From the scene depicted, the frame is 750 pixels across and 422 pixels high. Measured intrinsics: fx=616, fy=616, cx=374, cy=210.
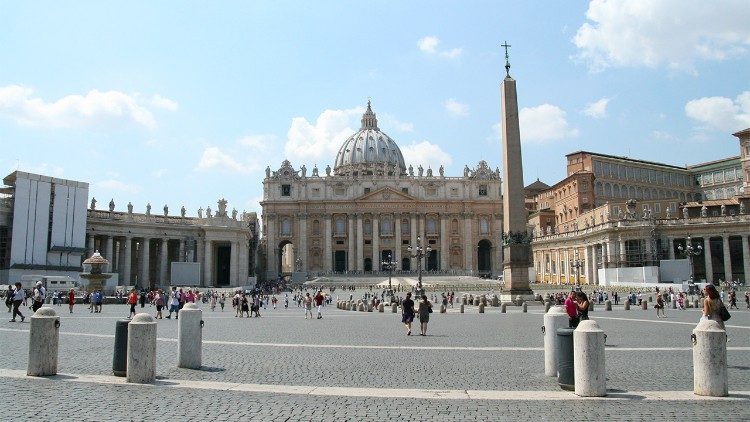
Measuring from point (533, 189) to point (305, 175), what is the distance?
3828cm

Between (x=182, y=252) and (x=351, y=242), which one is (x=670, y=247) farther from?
(x=351, y=242)

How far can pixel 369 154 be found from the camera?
416ft

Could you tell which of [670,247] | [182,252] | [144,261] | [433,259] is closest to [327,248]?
[433,259]

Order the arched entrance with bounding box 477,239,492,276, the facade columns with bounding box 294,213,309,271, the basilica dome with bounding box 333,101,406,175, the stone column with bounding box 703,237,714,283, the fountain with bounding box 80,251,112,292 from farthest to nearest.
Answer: the basilica dome with bounding box 333,101,406,175 < the arched entrance with bounding box 477,239,492,276 < the facade columns with bounding box 294,213,309,271 < the stone column with bounding box 703,237,714,283 < the fountain with bounding box 80,251,112,292

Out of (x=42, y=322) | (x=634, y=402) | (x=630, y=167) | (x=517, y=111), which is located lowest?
(x=634, y=402)

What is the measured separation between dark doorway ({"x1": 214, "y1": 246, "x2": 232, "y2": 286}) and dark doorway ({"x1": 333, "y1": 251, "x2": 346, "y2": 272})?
2706 centimetres

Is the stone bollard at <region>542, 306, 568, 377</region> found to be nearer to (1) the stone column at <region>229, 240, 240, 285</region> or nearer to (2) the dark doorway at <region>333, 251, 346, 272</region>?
(1) the stone column at <region>229, 240, 240, 285</region>

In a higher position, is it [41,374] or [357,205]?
[357,205]

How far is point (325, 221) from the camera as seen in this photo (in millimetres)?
99875

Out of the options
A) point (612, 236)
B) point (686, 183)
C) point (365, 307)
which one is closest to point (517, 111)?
point (365, 307)

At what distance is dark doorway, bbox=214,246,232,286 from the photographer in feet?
245

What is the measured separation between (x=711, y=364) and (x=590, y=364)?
140cm

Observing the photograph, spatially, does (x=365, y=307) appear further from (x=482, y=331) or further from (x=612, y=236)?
(x=612, y=236)

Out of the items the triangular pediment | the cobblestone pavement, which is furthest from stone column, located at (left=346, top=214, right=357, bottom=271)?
the cobblestone pavement
